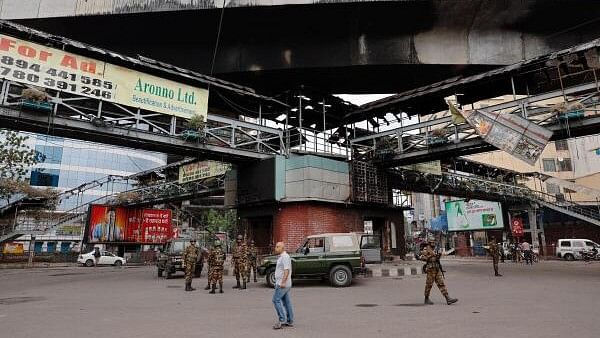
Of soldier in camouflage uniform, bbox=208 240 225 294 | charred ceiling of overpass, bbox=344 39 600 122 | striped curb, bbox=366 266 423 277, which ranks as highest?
charred ceiling of overpass, bbox=344 39 600 122

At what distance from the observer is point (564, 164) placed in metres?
49.0

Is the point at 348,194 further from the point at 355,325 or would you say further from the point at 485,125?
the point at 355,325

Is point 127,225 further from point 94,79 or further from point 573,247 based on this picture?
point 573,247

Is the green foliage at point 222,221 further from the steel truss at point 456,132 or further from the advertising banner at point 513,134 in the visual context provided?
the advertising banner at point 513,134

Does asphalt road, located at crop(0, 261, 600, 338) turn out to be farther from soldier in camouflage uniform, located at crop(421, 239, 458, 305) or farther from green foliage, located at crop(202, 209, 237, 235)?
green foliage, located at crop(202, 209, 237, 235)

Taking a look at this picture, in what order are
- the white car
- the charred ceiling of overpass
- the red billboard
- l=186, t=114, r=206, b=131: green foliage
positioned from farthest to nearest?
the red billboard
the white car
l=186, t=114, r=206, b=131: green foliage
the charred ceiling of overpass

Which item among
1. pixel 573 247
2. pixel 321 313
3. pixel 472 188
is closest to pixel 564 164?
pixel 573 247

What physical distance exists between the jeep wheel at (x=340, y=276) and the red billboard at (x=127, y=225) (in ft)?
91.9

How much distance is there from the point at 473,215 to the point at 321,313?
39.2 meters

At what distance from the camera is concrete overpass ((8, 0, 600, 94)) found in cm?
1684

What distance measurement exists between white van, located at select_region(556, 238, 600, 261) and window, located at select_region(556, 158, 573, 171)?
1973 centimetres

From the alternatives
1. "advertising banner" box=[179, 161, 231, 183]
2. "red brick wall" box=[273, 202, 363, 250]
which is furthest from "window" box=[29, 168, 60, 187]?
"red brick wall" box=[273, 202, 363, 250]

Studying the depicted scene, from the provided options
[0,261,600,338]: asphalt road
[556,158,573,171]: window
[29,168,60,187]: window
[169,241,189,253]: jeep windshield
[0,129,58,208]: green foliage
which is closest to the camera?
[0,261,600,338]: asphalt road

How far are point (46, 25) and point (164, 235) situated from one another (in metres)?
Answer: 23.4
